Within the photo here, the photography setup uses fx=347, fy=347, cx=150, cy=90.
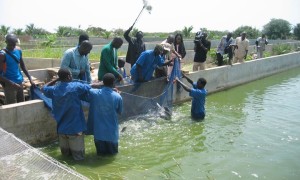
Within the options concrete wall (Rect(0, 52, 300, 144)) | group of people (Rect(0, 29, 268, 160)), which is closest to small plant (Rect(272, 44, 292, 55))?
concrete wall (Rect(0, 52, 300, 144))

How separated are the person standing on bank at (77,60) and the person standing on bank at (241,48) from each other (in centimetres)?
854

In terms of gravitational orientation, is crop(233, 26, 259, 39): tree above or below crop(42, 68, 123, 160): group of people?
above

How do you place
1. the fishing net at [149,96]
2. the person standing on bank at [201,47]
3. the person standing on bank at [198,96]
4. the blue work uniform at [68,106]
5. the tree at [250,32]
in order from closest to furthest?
the blue work uniform at [68,106] → the fishing net at [149,96] → the person standing on bank at [198,96] → the person standing on bank at [201,47] → the tree at [250,32]

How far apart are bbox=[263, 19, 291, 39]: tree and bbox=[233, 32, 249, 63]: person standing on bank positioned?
38.6 meters

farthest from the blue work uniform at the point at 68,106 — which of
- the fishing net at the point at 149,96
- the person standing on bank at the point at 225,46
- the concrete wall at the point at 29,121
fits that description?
the person standing on bank at the point at 225,46

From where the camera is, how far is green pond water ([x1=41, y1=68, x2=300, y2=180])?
5867 millimetres

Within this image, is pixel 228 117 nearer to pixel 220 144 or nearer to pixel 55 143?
pixel 220 144

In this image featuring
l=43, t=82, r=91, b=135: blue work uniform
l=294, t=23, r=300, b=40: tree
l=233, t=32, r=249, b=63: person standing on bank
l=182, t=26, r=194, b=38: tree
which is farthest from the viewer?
l=294, t=23, r=300, b=40: tree

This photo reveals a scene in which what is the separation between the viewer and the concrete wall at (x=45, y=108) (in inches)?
251

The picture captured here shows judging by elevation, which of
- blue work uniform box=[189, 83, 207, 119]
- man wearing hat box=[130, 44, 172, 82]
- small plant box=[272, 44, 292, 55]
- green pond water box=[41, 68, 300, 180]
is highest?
man wearing hat box=[130, 44, 172, 82]

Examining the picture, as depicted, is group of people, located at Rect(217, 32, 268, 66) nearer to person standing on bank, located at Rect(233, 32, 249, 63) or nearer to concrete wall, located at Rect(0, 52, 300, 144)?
person standing on bank, located at Rect(233, 32, 249, 63)

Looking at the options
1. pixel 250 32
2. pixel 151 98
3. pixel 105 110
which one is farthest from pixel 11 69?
pixel 250 32

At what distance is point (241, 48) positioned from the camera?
14844 millimetres

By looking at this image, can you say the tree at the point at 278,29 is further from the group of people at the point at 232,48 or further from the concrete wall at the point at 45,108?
the group of people at the point at 232,48
